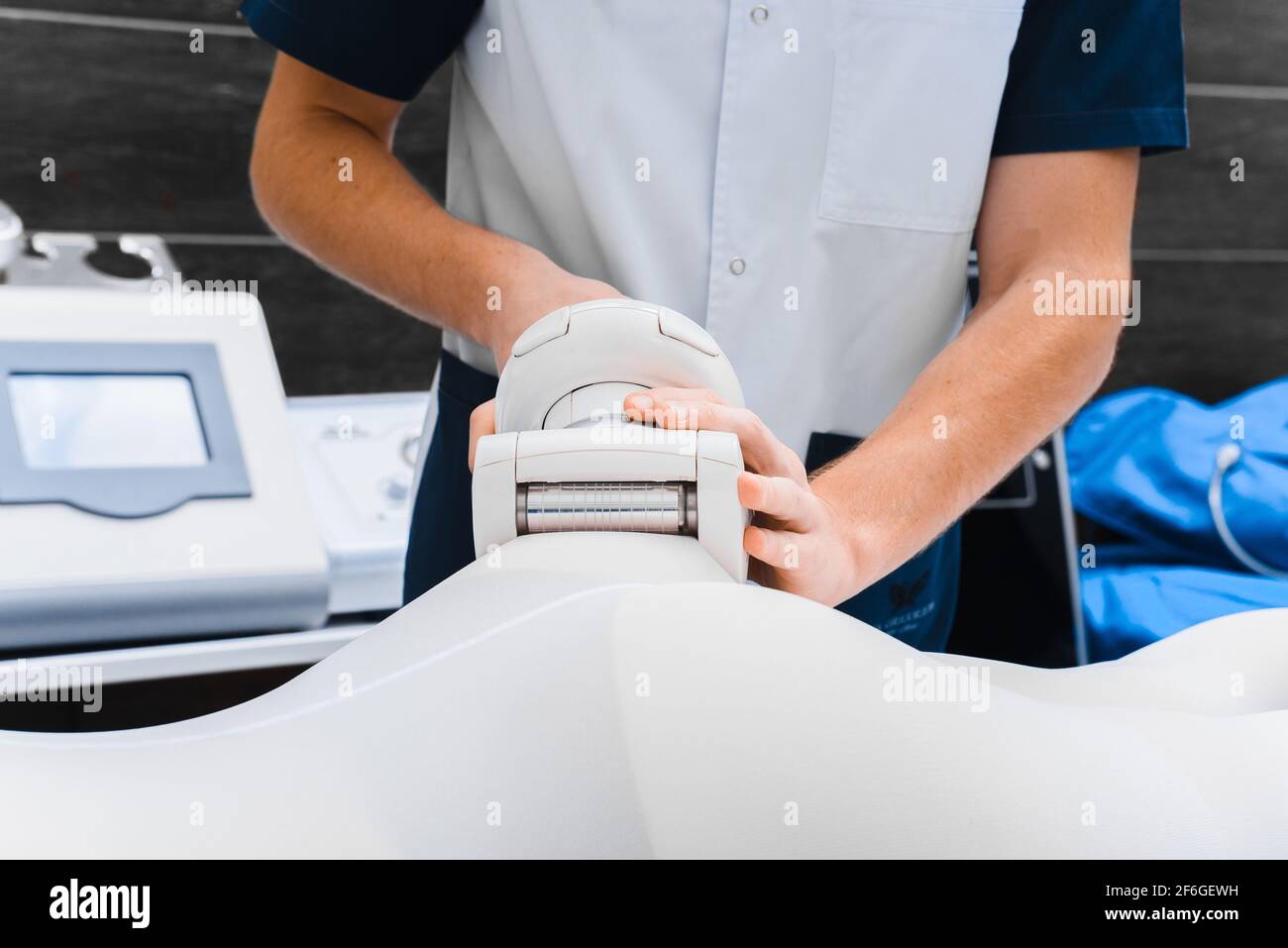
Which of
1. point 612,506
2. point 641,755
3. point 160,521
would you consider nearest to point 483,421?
point 612,506

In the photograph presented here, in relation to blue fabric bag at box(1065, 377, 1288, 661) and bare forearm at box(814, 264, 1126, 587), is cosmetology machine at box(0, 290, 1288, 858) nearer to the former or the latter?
bare forearm at box(814, 264, 1126, 587)

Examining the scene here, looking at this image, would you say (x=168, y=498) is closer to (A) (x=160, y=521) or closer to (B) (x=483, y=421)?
(A) (x=160, y=521)

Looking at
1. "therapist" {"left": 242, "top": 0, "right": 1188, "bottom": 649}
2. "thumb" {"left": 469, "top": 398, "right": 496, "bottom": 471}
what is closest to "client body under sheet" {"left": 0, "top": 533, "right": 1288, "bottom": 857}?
"thumb" {"left": 469, "top": 398, "right": 496, "bottom": 471}

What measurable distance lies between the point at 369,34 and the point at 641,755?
650 mm

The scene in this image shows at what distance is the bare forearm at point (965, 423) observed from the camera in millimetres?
712

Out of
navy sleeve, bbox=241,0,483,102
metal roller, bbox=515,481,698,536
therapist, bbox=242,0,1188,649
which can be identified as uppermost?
navy sleeve, bbox=241,0,483,102

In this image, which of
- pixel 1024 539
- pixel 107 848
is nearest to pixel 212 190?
pixel 1024 539

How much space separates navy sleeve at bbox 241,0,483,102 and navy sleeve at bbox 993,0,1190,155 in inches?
16.2

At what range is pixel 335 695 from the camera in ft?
1.36

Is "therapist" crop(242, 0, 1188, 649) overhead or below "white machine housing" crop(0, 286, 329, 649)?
overhead

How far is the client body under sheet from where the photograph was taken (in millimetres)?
358

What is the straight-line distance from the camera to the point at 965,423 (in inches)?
30.7

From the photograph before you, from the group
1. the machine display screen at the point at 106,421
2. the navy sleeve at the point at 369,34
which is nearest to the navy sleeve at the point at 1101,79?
the navy sleeve at the point at 369,34

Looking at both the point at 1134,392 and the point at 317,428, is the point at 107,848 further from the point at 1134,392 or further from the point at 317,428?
the point at 1134,392
